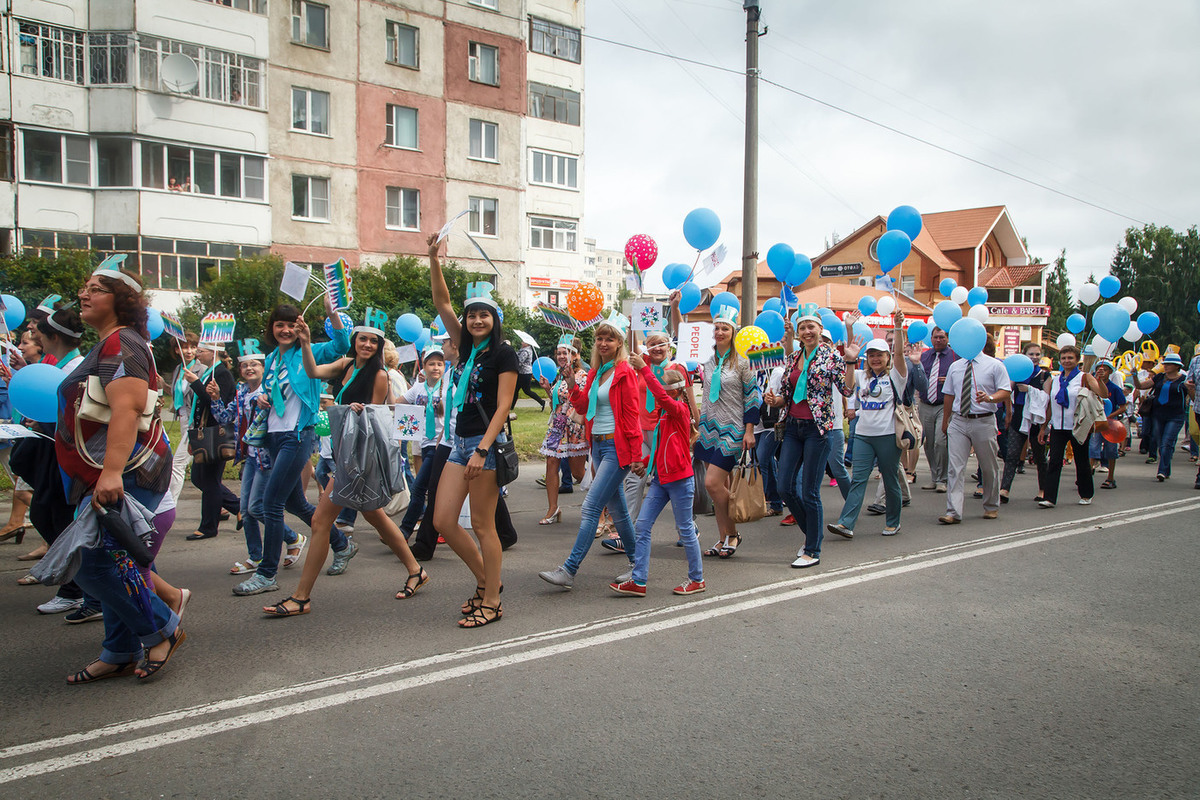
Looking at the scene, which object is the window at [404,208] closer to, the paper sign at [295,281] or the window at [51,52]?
the window at [51,52]

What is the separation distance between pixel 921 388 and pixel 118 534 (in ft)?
30.9

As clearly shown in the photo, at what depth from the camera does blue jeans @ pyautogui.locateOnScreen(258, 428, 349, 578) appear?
5531mm

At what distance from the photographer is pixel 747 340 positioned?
704 cm

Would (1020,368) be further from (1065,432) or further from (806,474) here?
(806,474)

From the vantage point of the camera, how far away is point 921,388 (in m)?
10.7

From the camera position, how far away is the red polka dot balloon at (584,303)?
26.4 feet

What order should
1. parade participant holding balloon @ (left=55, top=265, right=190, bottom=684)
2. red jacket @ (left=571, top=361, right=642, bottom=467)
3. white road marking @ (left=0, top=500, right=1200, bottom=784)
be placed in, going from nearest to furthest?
white road marking @ (left=0, top=500, right=1200, bottom=784) → parade participant holding balloon @ (left=55, top=265, right=190, bottom=684) → red jacket @ (left=571, top=361, right=642, bottom=467)

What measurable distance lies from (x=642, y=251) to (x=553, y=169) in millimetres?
26463

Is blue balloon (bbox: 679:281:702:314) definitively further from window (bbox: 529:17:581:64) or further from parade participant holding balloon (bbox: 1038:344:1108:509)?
window (bbox: 529:17:581:64)

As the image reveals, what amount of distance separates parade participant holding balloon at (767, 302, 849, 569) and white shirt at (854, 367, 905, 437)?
2.31 ft

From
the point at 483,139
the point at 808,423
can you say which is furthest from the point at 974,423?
the point at 483,139

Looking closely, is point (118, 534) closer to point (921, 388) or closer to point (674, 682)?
point (674, 682)

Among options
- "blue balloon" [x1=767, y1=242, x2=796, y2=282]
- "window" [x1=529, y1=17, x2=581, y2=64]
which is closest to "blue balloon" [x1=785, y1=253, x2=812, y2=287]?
"blue balloon" [x1=767, y1=242, x2=796, y2=282]

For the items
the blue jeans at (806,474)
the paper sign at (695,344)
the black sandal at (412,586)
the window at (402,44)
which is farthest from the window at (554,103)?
the black sandal at (412,586)
